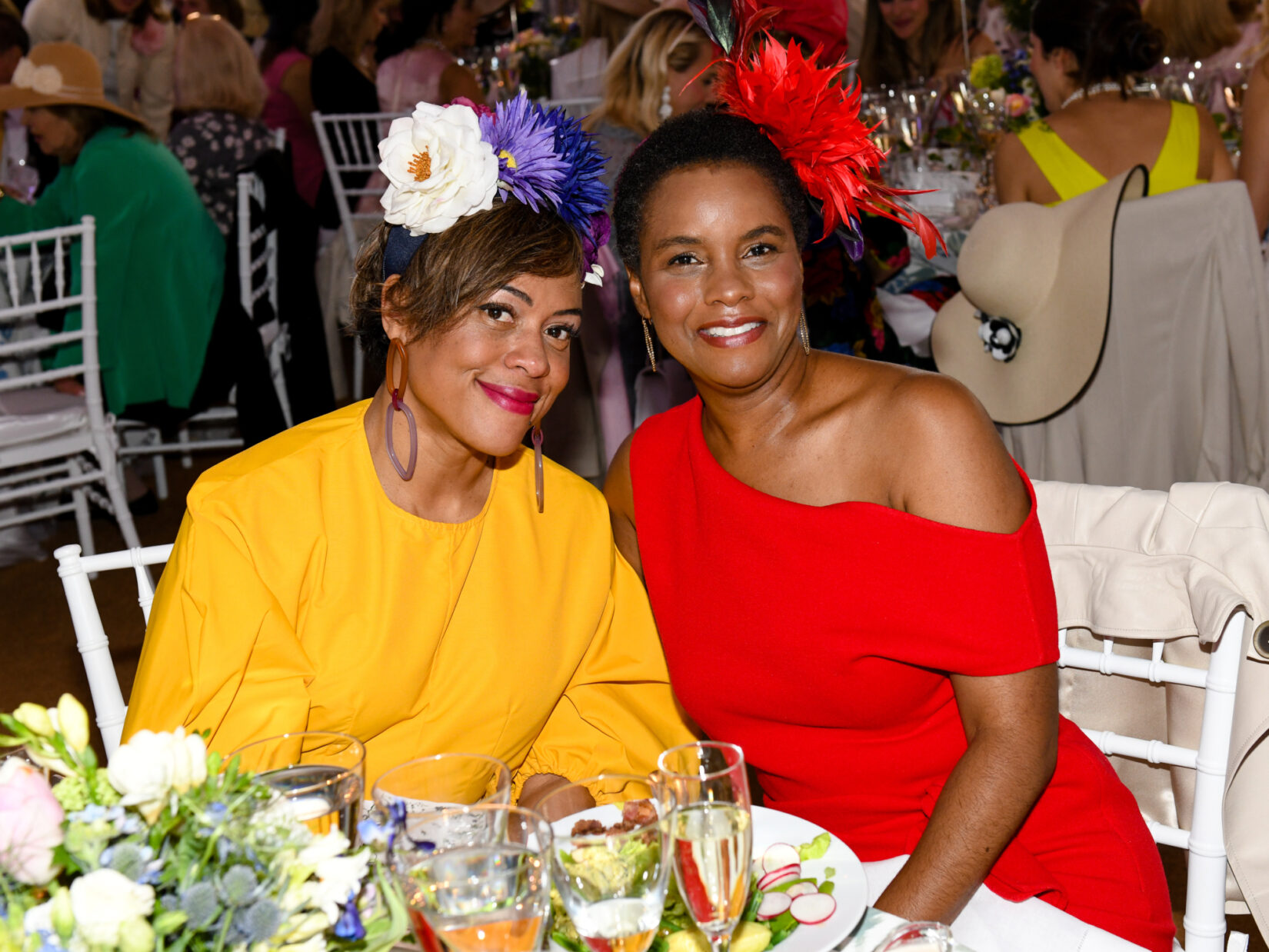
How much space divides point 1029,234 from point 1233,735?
1.81 meters

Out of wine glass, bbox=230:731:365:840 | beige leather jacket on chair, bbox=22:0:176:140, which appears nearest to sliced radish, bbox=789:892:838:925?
wine glass, bbox=230:731:365:840

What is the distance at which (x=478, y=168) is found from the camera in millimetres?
1532

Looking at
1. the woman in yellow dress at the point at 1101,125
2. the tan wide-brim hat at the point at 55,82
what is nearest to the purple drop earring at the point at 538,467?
the woman in yellow dress at the point at 1101,125

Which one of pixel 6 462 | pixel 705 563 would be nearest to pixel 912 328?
pixel 705 563

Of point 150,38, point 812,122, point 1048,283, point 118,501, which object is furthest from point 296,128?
point 812,122

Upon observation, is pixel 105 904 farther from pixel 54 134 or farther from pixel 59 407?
pixel 54 134

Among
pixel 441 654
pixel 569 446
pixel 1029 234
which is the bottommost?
pixel 569 446

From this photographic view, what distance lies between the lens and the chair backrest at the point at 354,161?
5508 millimetres

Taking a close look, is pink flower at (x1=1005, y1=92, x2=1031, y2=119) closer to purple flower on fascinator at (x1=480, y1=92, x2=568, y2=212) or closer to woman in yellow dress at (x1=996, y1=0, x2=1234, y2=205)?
woman in yellow dress at (x1=996, y1=0, x2=1234, y2=205)

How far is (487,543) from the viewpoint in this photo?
1.66 m

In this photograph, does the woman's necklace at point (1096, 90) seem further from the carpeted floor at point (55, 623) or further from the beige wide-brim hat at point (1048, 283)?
the carpeted floor at point (55, 623)

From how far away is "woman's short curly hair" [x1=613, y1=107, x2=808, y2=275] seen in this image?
156 cm

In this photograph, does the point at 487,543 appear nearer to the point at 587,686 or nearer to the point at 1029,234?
the point at 587,686

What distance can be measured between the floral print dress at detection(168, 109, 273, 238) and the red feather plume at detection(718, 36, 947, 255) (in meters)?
3.95
